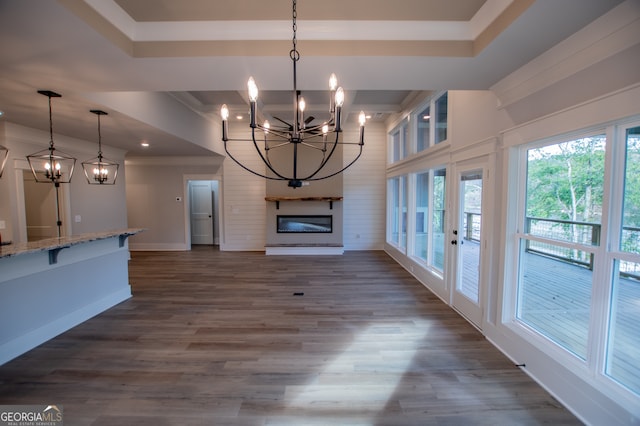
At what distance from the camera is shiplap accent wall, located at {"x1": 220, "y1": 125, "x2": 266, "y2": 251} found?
7.32 m

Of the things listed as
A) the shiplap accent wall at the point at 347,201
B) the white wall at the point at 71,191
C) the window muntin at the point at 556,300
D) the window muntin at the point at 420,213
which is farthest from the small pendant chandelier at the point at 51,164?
the window muntin at the point at 420,213

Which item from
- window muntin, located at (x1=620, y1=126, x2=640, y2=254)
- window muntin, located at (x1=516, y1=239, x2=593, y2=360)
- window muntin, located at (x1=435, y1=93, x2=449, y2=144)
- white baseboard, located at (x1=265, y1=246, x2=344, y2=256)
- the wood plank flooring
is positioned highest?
window muntin, located at (x1=435, y1=93, x2=449, y2=144)

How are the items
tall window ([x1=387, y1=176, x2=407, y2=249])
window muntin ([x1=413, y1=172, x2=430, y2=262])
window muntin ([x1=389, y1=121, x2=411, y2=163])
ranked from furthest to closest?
1. tall window ([x1=387, y1=176, x2=407, y2=249])
2. window muntin ([x1=389, y1=121, x2=411, y2=163])
3. window muntin ([x1=413, y1=172, x2=430, y2=262])

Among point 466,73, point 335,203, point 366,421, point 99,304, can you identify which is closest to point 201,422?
point 366,421

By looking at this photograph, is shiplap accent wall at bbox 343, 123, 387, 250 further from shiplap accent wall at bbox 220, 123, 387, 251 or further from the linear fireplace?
the linear fireplace

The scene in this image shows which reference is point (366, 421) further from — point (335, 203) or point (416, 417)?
point (335, 203)

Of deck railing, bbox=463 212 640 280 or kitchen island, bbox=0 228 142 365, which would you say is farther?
kitchen island, bbox=0 228 142 365

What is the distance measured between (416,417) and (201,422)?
1.50m

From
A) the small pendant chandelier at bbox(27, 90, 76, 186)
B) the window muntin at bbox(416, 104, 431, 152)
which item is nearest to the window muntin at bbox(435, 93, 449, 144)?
the window muntin at bbox(416, 104, 431, 152)

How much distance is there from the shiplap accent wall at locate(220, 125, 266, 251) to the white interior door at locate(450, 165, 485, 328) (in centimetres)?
521

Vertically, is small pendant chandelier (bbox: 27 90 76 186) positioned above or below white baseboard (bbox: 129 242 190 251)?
above

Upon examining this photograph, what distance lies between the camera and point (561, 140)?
2.10 m

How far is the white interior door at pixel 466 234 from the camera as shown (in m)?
3.19

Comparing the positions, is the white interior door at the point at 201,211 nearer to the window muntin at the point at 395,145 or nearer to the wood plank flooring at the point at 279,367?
the wood plank flooring at the point at 279,367
